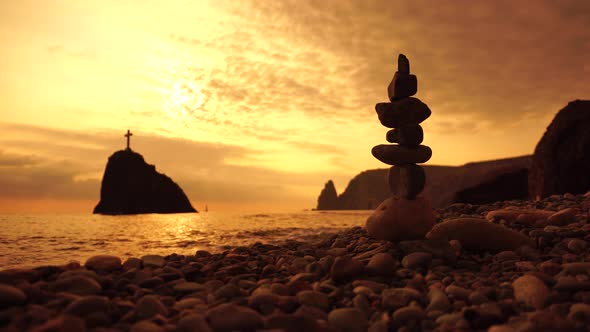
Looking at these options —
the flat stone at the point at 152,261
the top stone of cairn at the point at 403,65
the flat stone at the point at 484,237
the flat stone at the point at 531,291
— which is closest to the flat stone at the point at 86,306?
the flat stone at the point at 152,261

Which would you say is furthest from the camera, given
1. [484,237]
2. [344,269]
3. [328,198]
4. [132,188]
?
[328,198]

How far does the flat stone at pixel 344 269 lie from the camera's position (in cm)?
612

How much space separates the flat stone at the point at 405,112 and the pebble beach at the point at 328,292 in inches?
93.5

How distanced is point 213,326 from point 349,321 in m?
1.40

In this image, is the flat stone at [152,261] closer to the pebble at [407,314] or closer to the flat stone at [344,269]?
the flat stone at [344,269]

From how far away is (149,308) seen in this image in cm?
461

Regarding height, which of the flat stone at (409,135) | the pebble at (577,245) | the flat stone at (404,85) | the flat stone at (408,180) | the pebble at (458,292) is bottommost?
the pebble at (458,292)

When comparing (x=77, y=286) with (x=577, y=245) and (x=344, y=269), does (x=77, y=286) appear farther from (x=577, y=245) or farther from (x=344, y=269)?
(x=577, y=245)

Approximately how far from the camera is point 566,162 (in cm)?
1775

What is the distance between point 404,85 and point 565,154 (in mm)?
13148

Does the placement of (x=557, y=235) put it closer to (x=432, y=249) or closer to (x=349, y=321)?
(x=432, y=249)

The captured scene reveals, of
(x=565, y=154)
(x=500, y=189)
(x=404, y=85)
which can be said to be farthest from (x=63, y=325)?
(x=500, y=189)

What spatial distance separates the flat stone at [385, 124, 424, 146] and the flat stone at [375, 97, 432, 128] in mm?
96

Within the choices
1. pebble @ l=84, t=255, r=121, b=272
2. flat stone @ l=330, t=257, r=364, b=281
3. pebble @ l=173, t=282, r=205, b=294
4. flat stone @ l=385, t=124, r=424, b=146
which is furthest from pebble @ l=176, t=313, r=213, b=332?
flat stone @ l=385, t=124, r=424, b=146
